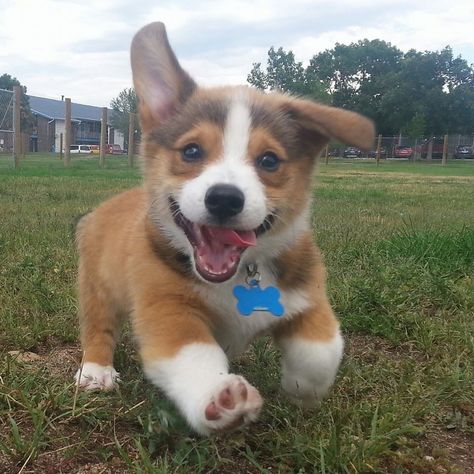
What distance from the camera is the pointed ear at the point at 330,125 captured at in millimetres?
2769

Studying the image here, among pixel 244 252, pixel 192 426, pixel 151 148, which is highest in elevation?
pixel 151 148

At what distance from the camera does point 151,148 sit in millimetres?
3021

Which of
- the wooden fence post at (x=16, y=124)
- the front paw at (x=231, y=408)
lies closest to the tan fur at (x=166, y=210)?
the front paw at (x=231, y=408)

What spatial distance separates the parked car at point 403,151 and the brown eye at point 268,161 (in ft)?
174

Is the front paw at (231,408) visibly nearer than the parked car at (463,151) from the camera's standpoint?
Yes

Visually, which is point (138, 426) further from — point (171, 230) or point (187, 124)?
point (187, 124)

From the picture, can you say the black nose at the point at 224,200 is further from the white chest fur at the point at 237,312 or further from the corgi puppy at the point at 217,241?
the white chest fur at the point at 237,312

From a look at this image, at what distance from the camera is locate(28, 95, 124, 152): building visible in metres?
73.4

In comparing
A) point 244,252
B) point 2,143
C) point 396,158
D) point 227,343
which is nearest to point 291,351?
point 227,343

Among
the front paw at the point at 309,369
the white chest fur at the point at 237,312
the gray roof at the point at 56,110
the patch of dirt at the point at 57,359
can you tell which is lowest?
the patch of dirt at the point at 57,359

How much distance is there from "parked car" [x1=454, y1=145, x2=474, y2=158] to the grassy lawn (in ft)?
178

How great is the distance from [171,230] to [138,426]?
2.70 ft

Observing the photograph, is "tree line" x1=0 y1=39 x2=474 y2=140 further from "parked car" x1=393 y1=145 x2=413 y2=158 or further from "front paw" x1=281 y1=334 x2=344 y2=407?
"front paw" x1=281 y1=334 x2=344 y2=407

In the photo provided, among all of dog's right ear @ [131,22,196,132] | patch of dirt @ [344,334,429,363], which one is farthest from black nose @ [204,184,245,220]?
patch of dirt @ [344,334,429,363]
